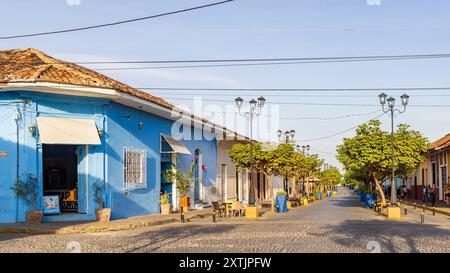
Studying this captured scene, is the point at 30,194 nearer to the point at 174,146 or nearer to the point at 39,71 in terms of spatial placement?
the point at 39,71

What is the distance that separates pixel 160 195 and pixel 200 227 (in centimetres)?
740

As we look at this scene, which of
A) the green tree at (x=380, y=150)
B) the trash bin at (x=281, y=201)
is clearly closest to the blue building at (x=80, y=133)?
the trash bin at (x=281, y=201)

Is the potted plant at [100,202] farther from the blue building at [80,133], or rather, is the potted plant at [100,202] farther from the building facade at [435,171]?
the building facade at [435,171]

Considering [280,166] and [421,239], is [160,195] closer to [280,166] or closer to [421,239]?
[280,166]

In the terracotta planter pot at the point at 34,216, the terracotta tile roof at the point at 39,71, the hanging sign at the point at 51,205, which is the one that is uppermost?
the terracotta tile roof at the point at 39,71

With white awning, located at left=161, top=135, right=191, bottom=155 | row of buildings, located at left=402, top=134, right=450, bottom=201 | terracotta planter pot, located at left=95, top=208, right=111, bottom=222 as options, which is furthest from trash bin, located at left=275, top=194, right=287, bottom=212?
terracotta planter pot, located at left=95, top=208, right=111, bottom=222

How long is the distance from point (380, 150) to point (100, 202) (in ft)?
47.0

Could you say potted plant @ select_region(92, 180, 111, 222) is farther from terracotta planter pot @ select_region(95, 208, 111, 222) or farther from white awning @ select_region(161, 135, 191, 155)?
white awning @ select_region(161, 135, 191, 155)

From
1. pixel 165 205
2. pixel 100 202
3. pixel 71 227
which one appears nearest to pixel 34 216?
pixel 71 227

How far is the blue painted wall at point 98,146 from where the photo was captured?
20188 millimetres

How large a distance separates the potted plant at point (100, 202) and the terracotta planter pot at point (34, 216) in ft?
6.60

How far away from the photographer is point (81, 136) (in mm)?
20719

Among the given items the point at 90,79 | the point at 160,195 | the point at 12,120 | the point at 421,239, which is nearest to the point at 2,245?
the point at 12,120

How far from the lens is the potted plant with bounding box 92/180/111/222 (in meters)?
21.0
